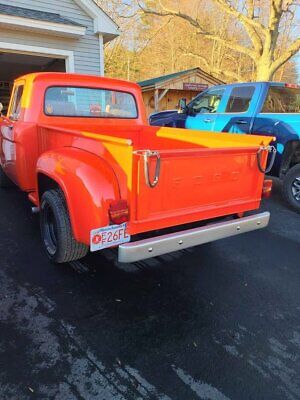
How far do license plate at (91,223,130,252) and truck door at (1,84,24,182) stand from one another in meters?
2.30

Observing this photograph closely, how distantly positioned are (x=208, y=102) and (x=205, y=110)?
8.0 inches

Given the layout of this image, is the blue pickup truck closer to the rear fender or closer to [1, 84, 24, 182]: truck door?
the rear fender

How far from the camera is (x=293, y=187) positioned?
5.31 metres

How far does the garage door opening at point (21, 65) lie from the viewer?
11.7m

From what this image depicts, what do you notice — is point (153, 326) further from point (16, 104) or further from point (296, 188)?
point (296, 188)

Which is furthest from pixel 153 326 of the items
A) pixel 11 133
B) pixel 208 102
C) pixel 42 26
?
pixel 42 26

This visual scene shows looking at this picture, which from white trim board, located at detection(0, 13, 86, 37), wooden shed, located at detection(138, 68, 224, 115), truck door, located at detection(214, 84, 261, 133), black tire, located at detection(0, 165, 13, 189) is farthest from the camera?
wooden shed, located at detection(138, 68, 224, 115)

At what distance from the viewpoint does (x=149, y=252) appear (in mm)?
2439

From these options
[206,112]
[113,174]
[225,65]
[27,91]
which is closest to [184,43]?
[225,65]

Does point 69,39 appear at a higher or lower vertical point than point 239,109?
higher

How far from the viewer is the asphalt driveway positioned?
2.02 metres

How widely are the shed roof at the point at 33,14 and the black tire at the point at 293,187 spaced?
23.1ft

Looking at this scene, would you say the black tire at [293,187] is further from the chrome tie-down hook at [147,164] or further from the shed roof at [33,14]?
the shed roof at [33,14]

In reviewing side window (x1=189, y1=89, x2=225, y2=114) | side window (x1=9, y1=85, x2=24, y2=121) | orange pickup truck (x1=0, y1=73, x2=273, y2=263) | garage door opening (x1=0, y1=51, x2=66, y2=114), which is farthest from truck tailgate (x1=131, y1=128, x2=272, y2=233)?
garage door opening (x1=0, y1=51, x2=66, y2=114)
